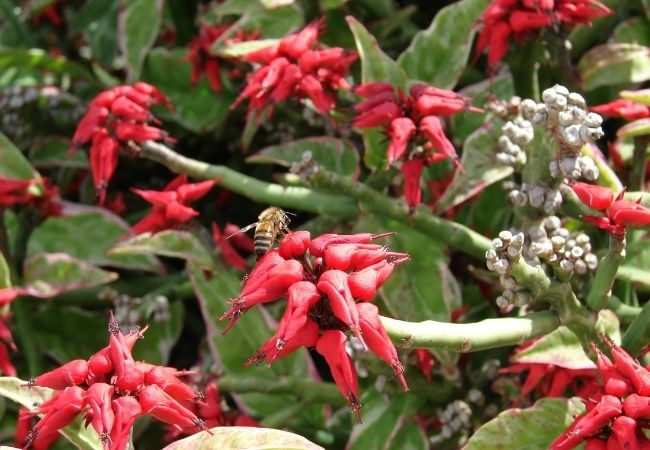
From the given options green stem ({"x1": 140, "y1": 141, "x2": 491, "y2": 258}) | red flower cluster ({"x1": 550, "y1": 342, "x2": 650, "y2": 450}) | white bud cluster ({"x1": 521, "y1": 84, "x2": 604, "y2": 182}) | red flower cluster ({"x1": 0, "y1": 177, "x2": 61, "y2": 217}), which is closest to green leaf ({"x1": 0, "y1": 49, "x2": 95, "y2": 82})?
red flower cluster ({"x1": 0, "y1": 177, "x2": 61, "y2": 217})

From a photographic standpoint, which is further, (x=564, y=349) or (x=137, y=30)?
(x=137, y=30)

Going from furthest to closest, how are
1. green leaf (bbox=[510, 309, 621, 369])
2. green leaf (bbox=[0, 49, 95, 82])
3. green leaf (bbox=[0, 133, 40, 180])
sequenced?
green leaf (bbox=[0, 49, 95, 82]) < green leaf (bbox=[0, 133, 40, 180]) < green leaf (bbox=[510, 309, 621, 369])

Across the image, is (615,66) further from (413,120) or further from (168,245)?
(168,245)

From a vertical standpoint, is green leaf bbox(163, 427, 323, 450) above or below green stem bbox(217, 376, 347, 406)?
above

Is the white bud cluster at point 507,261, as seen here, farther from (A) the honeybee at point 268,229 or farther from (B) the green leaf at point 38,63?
(B) the green leaf at point 38,63

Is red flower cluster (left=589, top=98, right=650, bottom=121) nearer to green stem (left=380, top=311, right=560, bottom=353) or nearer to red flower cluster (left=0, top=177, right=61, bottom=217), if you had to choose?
→ green stem (left=380, top=311, right=560, bottom=353)

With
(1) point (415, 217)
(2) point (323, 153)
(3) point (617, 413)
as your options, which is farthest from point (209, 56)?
(3) point (617, 413)

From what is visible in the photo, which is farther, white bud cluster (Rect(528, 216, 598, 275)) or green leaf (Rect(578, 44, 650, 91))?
green leaf (Rect(578, 44, 650, 91))
